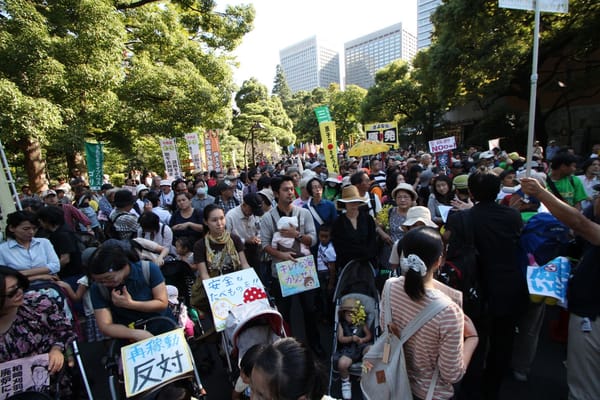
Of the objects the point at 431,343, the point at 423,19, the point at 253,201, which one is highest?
the point at 423,19

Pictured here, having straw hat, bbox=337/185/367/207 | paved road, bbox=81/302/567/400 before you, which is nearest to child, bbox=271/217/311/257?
straw hat, bbox=337/185/367/207

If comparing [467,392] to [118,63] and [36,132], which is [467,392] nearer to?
[36,132]

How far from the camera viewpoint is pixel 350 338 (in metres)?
3.12

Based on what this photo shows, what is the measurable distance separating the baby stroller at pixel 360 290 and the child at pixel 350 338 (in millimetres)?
54

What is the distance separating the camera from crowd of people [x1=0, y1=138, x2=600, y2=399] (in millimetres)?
1730

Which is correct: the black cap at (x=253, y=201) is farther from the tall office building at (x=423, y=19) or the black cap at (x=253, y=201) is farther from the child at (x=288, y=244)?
the tall office building at (x=423, y=19)

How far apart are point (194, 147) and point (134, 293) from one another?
9716mm

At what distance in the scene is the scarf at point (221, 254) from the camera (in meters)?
3.33

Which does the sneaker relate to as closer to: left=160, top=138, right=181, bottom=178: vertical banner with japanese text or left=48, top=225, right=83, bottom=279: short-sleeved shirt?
left=48, top=225, right=83, bottom=279: short-sleeved shirt

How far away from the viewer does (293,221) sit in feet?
11.5

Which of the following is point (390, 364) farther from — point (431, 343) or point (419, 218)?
point (419, 218)

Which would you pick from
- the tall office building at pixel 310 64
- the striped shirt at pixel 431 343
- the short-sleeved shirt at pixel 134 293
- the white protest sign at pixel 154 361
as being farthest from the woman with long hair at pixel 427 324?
the tall office building at pixel 310 64

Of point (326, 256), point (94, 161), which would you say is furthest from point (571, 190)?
point (94, 161)

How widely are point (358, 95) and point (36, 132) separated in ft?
116
